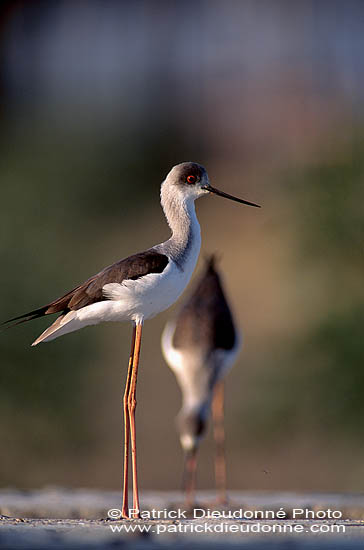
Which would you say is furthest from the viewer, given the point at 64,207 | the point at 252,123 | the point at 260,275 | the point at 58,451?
the point at 252,123

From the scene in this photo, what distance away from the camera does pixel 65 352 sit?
1072 cm

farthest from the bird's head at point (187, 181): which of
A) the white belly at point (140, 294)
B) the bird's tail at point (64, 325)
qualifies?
the bird's tail at point (64, 325)

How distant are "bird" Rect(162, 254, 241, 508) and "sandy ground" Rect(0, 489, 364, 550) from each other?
2.37 feet

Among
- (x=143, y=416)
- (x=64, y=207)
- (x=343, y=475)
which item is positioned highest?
(x=64, y=207)

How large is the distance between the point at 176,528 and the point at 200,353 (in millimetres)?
2925

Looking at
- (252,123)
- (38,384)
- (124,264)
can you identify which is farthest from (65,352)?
(252,123)

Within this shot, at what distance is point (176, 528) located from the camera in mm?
3693

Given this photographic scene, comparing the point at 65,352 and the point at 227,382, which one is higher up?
the point at 65,352

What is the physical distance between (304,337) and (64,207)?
14.4 ft

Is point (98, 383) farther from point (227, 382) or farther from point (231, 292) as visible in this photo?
point (231, 292)

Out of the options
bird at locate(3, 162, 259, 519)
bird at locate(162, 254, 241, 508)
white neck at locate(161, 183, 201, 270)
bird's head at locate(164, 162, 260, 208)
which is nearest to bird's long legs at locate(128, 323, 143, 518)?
bird at locate(3, 162, 259, 519)

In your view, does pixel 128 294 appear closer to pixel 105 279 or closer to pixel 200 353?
pixel 105 279

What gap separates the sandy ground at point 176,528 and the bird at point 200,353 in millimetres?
723

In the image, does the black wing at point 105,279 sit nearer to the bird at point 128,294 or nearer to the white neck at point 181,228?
the bird at point 128,294
